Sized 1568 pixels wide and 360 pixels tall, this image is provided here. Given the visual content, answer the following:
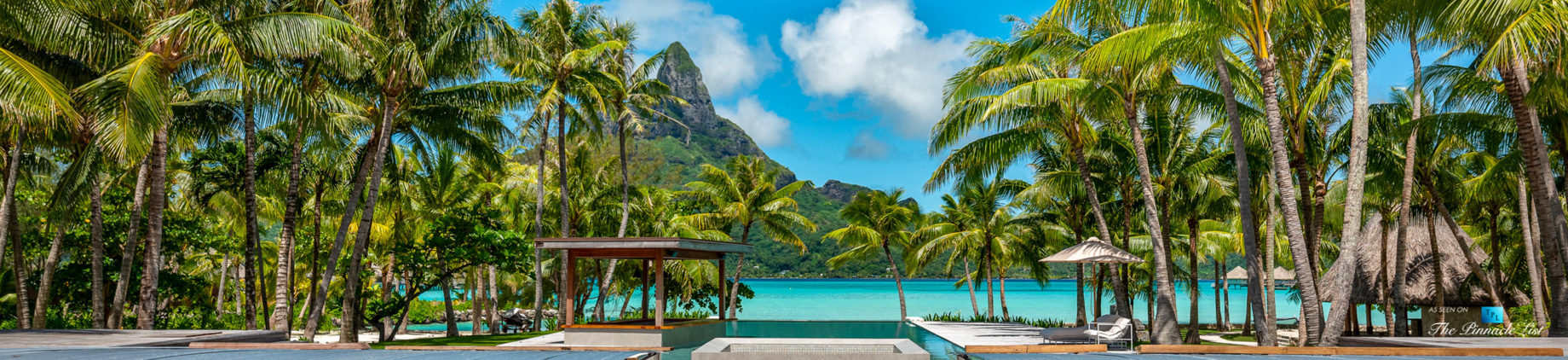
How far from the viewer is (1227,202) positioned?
18391mm

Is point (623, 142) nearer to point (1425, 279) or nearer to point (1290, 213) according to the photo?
point (1290, 213)

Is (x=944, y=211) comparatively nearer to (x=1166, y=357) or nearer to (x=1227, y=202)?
(x=1227, y=202)

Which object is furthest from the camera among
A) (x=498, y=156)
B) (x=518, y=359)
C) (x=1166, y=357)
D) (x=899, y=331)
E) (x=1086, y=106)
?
(x=899, y=331)

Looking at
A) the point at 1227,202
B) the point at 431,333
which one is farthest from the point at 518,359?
the point at 431,333

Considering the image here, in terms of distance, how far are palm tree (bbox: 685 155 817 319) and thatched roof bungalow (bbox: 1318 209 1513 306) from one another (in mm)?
13057

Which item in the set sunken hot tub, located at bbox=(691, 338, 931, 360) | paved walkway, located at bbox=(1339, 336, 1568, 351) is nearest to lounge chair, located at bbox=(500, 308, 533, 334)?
sunken hot tub, located at bbox=(691, 338, 931, 360)

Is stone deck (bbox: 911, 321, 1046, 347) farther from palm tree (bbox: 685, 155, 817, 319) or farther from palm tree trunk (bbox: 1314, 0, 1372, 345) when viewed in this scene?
palm tree (bbox: 685, 155, 817, 319)

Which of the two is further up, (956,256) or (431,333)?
(956,256)

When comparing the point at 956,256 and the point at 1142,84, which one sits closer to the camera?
the point at 1142,84

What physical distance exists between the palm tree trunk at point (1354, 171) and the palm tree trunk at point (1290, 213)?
0.94 feet

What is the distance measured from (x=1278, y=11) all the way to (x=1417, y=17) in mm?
1417

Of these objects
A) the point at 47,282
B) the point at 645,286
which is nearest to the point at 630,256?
the point at 645,286

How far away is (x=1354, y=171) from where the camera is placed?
372 inches

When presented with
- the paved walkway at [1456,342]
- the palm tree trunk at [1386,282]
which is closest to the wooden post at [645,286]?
the paved walkway at [1456,342]
